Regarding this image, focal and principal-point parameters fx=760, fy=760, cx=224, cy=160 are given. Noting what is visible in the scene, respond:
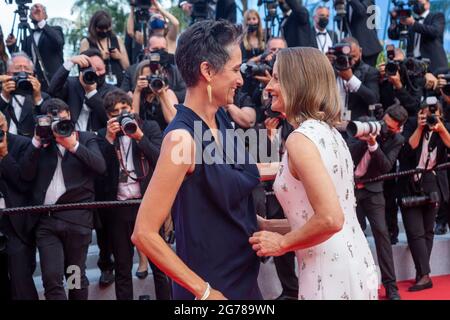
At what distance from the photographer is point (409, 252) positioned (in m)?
6.08

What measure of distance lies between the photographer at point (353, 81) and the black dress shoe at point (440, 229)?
1.36m

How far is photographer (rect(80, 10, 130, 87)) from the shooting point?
6168 millimetres

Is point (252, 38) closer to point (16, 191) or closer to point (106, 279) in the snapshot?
point (106, 279)

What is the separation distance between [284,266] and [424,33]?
2839mm

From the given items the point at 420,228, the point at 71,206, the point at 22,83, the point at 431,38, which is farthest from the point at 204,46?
the point at 431,38

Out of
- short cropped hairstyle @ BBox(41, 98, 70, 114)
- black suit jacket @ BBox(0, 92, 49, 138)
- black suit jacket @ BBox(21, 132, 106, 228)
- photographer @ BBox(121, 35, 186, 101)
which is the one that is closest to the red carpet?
photographer @ BBox(121, 35, 186, 101)

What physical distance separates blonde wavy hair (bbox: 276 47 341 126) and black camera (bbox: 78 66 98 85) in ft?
10.2

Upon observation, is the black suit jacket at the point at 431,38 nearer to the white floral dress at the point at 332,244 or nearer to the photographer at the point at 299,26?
the photographer at the point at 299,26

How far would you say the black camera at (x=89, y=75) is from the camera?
203 inches

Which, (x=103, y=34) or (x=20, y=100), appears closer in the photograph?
(x=20, y=100)

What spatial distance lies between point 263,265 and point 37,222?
1733 mm

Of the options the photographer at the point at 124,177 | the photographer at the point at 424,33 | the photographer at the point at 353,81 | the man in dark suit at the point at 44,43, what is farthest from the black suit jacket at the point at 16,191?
the photographer at the point at 424,33

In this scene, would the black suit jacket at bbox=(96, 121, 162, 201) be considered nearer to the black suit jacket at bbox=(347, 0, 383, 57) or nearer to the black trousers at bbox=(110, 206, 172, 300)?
the black trousers at bbox=(110, 206, 172, 300)

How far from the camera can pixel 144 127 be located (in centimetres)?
495
